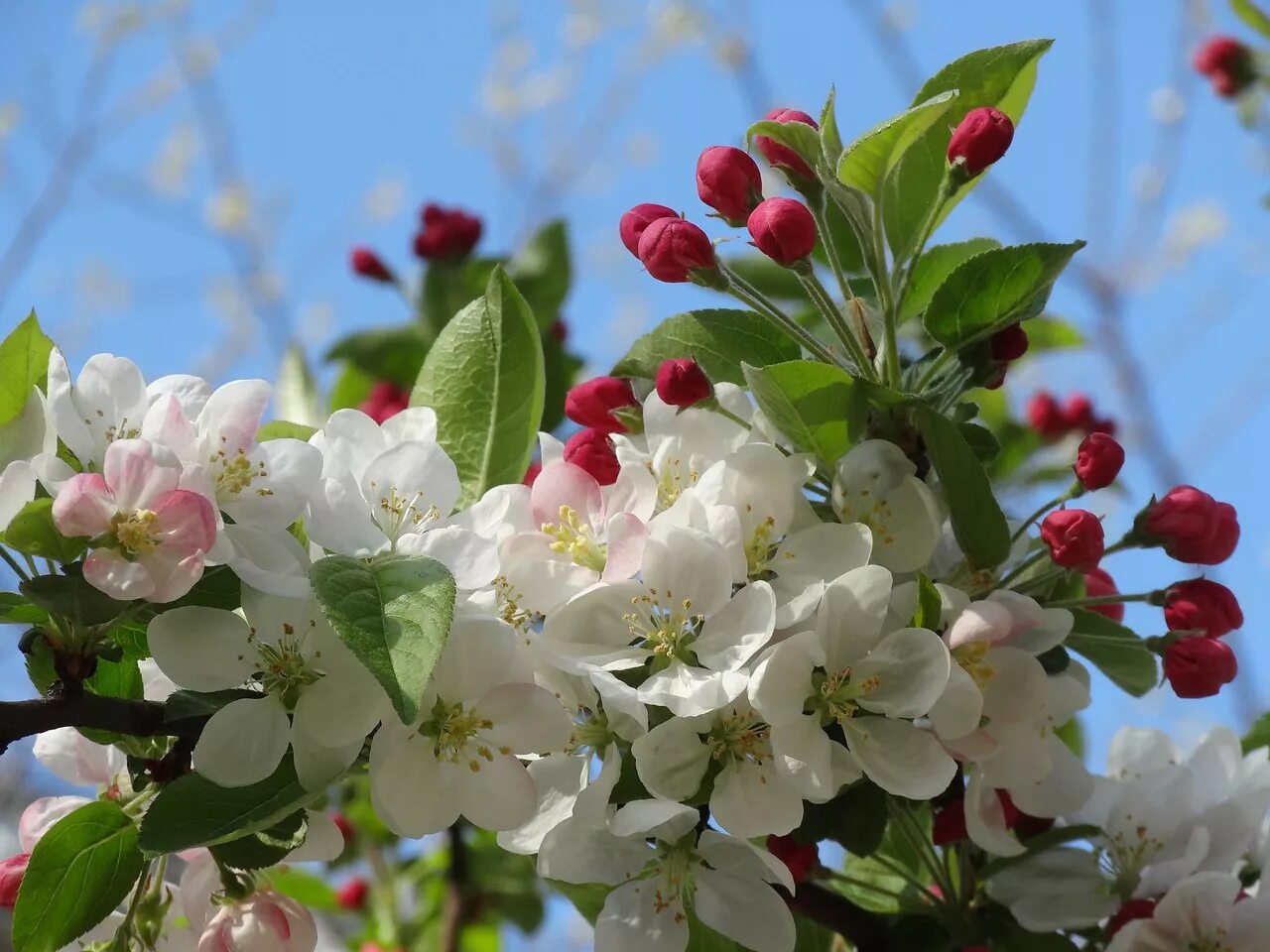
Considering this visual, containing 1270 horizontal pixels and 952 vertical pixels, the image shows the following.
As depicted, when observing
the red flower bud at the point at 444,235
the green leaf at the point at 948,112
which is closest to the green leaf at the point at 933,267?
the green leaf at the point at 948,112

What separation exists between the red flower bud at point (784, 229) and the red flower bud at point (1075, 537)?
0.92 ft

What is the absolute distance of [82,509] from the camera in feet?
2.76

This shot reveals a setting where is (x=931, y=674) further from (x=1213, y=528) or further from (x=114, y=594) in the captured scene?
(x=114, y=594)

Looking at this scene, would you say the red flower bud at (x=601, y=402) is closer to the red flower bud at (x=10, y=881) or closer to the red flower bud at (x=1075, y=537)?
the red flower bud at (x=1075, y=537)

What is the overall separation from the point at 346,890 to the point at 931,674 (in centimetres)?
171

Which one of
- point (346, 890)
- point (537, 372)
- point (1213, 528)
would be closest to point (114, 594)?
point (537, 372)

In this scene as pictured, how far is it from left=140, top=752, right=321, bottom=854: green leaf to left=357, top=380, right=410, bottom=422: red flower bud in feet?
3.84

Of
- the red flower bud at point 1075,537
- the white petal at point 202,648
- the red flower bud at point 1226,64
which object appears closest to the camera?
the white petal at point 202,648

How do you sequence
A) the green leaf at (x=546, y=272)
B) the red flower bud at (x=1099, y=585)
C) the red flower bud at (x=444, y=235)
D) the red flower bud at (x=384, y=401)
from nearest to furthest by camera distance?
the red flower bud at (x=1099, y=585) < the red flower bud at (x=384, y=401) < the green leaf at (x=546, y=272) < the red flower bud at (x=444, y=235)

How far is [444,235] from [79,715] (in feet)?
5.32

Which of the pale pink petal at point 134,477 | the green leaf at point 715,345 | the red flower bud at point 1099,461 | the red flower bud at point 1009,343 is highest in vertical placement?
the pale pink petal at point 134,477

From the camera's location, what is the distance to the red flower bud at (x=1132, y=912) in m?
1.12

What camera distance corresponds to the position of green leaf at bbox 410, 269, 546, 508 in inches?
47.1

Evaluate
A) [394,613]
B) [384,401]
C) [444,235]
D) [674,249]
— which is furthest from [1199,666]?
[444,235]
